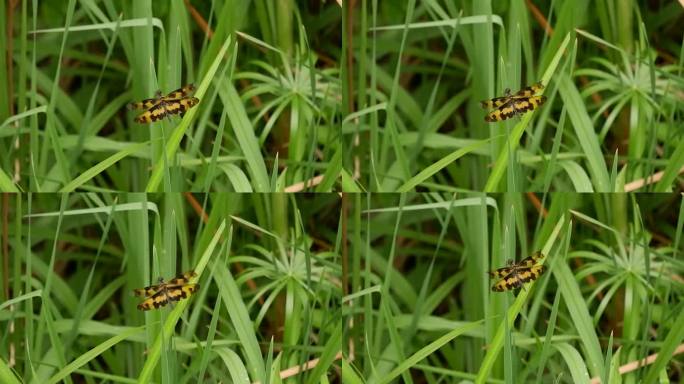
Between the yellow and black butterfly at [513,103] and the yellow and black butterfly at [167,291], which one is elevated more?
the yellow and black butterfly at [513,103]

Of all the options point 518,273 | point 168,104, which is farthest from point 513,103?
point 168,104

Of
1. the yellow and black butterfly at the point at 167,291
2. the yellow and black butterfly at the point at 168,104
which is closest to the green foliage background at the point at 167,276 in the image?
the yellow and black butterfly at the point at 167,291

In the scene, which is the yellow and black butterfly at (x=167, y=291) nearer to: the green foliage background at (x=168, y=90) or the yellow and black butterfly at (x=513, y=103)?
the green foliage background at (x=168, y=90)

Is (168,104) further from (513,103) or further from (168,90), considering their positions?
(513,103)

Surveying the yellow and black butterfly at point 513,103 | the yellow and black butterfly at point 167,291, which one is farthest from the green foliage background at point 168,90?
the yellow and black butterfly at point 513,103

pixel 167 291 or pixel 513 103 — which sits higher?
pixel 513 103

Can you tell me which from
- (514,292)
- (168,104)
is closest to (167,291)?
(168,104)
